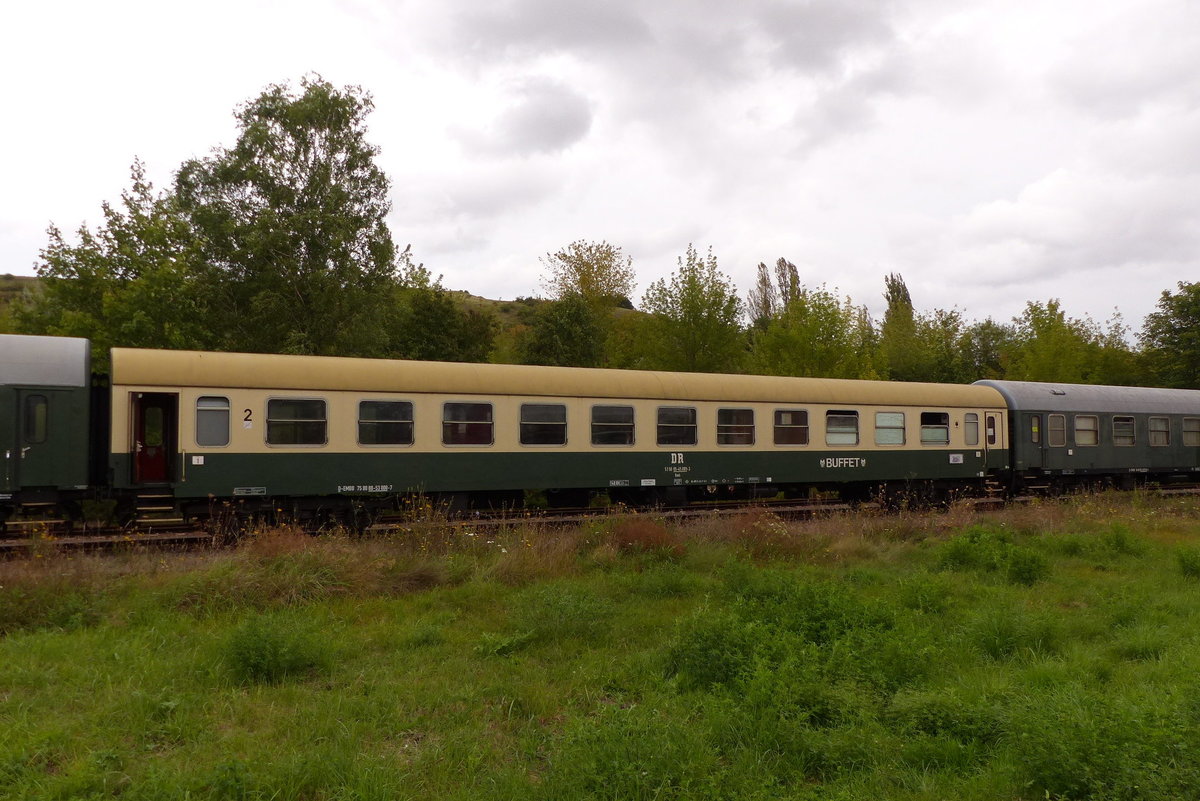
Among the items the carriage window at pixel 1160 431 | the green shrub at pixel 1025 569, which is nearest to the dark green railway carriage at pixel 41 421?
the green shrub at pixel 1025 569

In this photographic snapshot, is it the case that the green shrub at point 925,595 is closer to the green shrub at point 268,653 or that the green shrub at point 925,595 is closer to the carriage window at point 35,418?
the green shrub at point 268,653

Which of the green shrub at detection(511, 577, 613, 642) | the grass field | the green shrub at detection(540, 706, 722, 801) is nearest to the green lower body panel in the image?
the grass field

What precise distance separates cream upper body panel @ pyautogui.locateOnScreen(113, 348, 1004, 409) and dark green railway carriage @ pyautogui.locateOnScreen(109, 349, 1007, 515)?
0.03 meters

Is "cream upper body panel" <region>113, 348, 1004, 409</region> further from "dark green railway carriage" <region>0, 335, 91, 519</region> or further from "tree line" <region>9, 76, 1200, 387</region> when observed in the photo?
"tree line" <region>9, 76, 1200, 387</region>

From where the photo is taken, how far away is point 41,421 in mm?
11562

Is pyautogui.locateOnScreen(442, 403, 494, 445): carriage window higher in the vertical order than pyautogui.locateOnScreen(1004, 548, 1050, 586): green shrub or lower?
higher

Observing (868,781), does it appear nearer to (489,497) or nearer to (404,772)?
(404,772)

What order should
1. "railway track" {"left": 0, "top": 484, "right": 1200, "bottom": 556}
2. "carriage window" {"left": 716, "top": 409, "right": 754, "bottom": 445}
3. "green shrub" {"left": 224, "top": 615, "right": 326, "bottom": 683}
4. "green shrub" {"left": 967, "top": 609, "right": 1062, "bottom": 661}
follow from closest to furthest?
"green shrub" {"left": 224, "top": 615, "right": 326, "bottom": 683} < "green shrub" {"left": 967, "top": 609, "right": 1062, "bottom": 661} < "railway track" {"left": 0, "top": 484, "right": 1200, "bottom": 556} < "carriage window" {"left": 716, "top": 409, "right": 754, "bottom": 445}

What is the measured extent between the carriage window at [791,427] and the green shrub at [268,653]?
11.7 metres

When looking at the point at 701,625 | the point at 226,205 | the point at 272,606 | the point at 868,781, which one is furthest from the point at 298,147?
the point at 868,781

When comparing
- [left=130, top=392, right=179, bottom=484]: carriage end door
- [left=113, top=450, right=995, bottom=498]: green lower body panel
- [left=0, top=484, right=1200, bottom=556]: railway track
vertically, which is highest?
[left=130, top=392, right=179, bottom=484]: carriage end door

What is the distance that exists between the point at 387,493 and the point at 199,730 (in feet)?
26.8

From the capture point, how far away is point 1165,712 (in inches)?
197

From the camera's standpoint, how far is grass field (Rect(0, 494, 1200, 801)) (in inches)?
175
